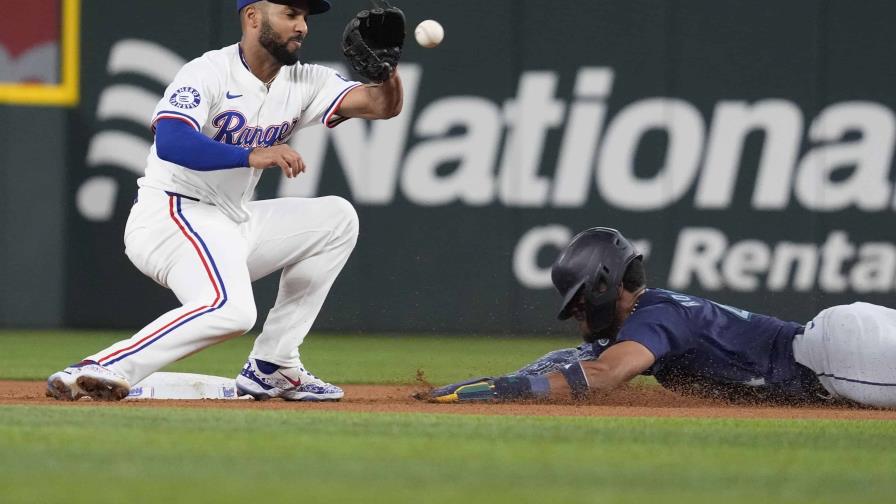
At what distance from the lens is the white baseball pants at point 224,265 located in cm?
Result: 521

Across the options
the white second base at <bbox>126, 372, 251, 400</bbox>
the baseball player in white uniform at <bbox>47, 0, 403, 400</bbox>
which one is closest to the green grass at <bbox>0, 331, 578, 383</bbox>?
the white second base at <bbox>126, 372, 251, 400</bbox>

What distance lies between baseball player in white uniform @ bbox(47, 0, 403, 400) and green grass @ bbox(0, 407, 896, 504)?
1.27ft

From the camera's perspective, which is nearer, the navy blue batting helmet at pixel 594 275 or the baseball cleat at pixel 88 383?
the baseball cleat at pixel 88 383

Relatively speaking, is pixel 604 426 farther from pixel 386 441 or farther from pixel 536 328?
pixel 536 328

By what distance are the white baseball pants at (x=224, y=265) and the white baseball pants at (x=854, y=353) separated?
6.31 ft

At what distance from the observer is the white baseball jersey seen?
5.49 metres

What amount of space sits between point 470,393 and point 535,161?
5.50m

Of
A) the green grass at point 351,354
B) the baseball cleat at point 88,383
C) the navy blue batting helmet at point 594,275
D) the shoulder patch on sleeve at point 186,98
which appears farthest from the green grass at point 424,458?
the green grass at point 351,354

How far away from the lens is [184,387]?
591 cm

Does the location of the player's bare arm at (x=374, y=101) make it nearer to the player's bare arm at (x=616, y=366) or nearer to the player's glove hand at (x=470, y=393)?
the player's glove hand at (x=470, y=393)

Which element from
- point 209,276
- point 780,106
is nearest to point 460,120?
point 780,106

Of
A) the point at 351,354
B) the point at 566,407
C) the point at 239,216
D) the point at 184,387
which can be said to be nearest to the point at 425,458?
the point at 566,407

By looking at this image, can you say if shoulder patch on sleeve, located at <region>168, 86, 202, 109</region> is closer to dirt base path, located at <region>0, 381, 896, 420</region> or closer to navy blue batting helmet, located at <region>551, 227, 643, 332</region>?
dirt base path, located at <region>0, 381, 896, 420</region>

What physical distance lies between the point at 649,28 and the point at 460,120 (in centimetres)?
160
